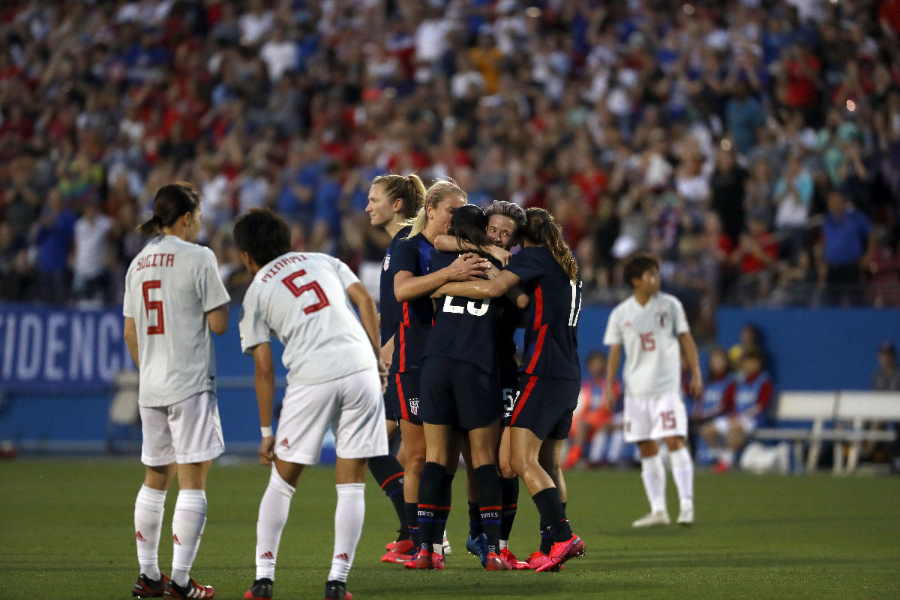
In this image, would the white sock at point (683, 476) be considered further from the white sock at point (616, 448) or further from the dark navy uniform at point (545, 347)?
the white sock at point (616, 448)

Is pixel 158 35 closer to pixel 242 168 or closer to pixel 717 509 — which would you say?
pixel 242 168

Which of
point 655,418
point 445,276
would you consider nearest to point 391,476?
point 445,276

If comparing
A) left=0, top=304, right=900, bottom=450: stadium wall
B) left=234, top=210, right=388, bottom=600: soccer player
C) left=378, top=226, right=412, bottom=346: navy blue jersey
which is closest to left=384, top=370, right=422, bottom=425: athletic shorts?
left=378, top=226, right=412, bottom=346: navy blue jersey

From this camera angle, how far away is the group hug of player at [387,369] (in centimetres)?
770

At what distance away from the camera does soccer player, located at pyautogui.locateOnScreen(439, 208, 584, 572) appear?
29.8 feet

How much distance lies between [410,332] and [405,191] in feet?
3.33

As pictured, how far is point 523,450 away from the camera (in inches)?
359

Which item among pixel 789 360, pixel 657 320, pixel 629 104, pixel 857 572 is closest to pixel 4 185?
pixel 629 104

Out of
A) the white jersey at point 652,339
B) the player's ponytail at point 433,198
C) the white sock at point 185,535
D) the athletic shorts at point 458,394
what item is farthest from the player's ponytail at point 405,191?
the white jersey at point 652,339

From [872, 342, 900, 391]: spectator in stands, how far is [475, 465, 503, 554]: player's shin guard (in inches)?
457

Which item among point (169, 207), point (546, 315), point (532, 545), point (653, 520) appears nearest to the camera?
point (169, 207)

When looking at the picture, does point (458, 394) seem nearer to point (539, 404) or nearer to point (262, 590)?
point (539, 404)

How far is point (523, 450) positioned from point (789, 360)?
12.1m

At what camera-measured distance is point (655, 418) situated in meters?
13.4
